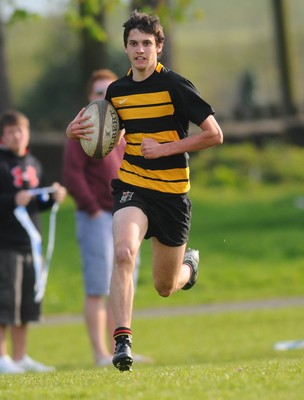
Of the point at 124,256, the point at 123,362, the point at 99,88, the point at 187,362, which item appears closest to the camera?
the point at 123,362

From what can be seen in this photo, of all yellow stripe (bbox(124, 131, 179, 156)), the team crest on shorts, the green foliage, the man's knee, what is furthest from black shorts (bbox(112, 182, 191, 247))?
the green foliage

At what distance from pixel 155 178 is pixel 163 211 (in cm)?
23

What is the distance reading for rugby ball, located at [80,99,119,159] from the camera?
884cm

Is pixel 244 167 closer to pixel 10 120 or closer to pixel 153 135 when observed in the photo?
pixel 10 120

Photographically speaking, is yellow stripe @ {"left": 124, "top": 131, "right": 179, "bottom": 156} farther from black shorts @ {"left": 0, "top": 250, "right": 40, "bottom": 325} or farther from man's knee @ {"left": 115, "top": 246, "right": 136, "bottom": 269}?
black shorts @ {"left": 0, "top": 250, "right": 40, "bottom": 325}

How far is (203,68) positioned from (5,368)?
10300cm

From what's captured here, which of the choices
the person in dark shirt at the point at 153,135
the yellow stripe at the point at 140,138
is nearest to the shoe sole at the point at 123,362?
the person in dark shirt at the point at 153,135

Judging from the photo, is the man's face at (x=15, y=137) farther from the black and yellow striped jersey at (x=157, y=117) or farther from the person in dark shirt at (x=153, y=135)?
the black and yellow striped jersey at (x=157, y=117)

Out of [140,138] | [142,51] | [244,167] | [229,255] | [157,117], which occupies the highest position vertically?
[142,51]

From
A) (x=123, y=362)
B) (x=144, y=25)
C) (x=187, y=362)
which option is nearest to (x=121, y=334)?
(x=123, y=362)

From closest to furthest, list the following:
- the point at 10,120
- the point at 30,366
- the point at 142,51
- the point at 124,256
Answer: the point at 124,256 < the point at 142,51 < the point at 30,366 < the point at 10,120

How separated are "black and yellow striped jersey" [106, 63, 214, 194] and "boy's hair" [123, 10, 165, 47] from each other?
226 millimetres

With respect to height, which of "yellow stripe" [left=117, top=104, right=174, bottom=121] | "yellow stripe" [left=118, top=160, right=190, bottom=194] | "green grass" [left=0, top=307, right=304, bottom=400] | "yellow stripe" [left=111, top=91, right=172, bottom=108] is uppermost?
"yellow stripe" [left=111, top=91, right=172, bottom=108]

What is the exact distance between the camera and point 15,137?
1205 centimetres
